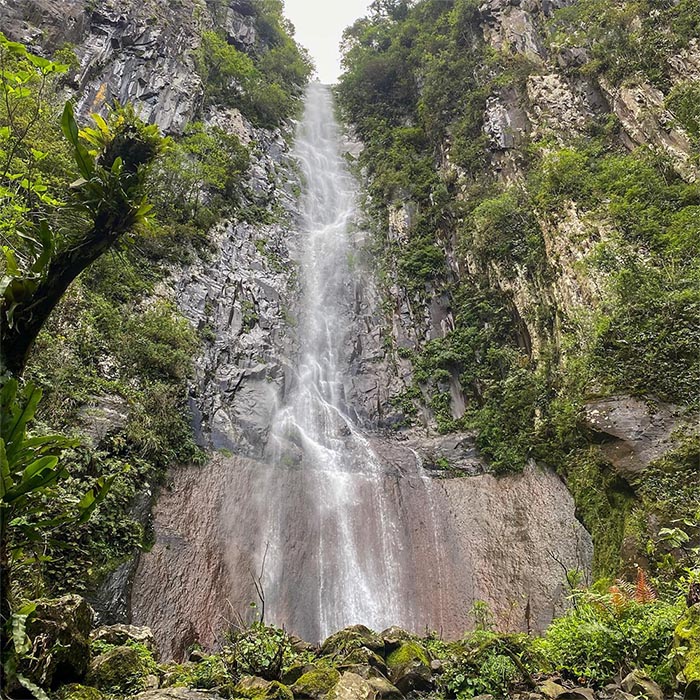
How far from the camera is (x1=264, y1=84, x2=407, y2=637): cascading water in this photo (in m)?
9.01

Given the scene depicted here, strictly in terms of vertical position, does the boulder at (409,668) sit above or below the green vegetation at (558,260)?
below

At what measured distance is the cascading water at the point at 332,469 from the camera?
9008mm

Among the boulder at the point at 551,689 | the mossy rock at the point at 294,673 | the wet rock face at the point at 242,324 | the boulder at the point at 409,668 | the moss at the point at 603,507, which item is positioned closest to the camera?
the boulder at the point at 551,689

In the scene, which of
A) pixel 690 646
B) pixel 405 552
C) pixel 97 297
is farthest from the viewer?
pixel 97 297

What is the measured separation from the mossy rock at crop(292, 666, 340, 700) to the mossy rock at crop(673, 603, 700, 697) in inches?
97.8

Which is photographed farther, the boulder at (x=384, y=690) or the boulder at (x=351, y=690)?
the boulder at (x=384, y=690)

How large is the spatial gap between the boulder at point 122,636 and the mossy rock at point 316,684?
1.92 m

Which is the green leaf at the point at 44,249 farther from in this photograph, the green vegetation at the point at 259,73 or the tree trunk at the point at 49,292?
the green vegetation at the point at 259,73

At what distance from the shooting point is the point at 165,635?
725 centimetres

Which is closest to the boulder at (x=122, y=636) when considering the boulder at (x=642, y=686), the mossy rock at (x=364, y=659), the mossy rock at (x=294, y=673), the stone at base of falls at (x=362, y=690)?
the mossy rock at (x=294, y=673)

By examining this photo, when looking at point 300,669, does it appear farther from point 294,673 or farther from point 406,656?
point 406,656

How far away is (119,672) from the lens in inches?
140

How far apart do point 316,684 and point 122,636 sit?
89.7 inches

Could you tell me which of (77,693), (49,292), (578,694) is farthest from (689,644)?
(49,292)
